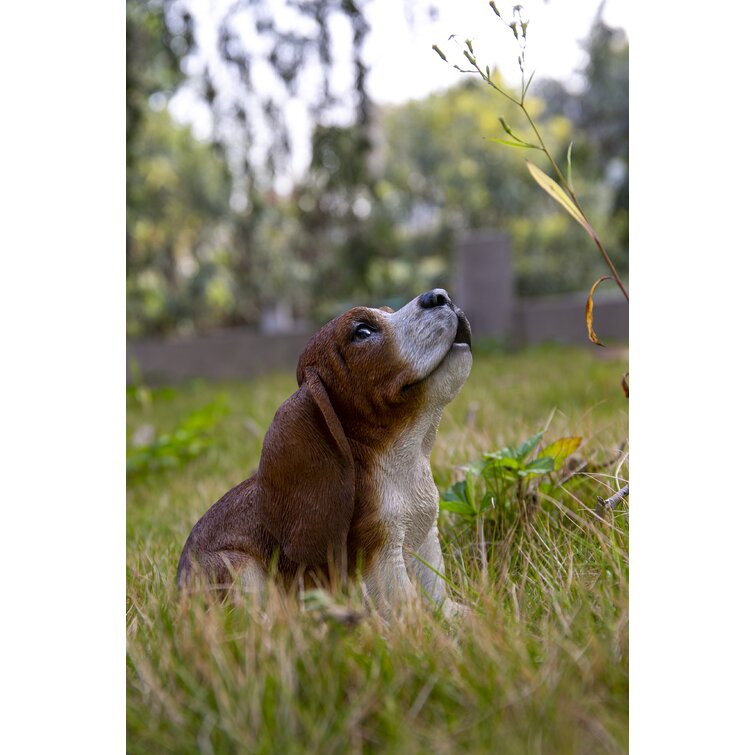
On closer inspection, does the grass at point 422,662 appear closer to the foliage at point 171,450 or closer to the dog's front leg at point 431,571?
the dog's front leg at point 431,571

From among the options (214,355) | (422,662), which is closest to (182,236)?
(214,355)

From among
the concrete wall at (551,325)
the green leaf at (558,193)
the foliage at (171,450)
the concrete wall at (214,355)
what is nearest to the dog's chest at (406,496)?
the green leaf at (558,193)

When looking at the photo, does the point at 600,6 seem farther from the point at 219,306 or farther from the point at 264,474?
the point at 219,306

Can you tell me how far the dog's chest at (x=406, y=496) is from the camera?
4.06 ft

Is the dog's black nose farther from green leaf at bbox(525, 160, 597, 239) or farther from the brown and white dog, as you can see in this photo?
green leaf at bbox(525, 160, 597, 239)

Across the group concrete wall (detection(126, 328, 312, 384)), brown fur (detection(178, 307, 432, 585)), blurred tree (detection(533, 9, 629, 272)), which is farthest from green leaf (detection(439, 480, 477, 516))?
concrete wall (detection(126, 328, 312, 384))

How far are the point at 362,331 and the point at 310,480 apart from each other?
0.25 metres

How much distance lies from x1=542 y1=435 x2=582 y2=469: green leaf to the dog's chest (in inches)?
16.4

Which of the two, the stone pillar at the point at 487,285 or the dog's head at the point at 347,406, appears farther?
the stone pillar at the point at 487,285

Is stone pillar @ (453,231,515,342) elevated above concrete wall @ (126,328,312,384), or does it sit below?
above

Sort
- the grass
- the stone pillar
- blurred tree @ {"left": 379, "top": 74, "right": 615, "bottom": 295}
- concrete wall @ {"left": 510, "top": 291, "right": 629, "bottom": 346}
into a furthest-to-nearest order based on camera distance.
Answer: blurred tree @ {"left": 379, "top": 74, "right": 615, "bottom": 295}, the stone pillar, concrete wall @ {"left": 510, "top": 291, "right": 629, "bottom": 346}, the grass

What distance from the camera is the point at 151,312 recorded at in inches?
295

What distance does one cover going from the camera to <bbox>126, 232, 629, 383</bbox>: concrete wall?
5.26 metres
